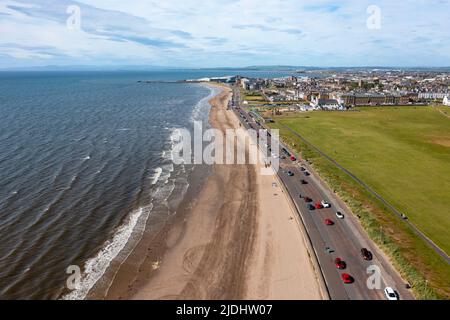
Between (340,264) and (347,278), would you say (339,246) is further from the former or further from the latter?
(347,278)

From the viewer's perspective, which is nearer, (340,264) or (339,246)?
(340,264)

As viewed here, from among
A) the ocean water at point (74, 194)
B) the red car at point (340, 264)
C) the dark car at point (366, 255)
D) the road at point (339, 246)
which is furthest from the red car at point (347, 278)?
the ocean water at point (74, 194)

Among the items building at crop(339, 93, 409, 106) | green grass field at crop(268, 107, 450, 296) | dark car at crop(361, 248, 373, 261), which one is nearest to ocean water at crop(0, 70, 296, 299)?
dark car at crop(361, 248, 373, 261)

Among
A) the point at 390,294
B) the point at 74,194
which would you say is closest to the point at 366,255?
the point at 390,294

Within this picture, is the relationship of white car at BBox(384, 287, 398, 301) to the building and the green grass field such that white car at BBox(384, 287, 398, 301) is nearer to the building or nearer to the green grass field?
the green grass field

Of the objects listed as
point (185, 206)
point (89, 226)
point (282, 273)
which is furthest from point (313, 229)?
point (89, 226)
